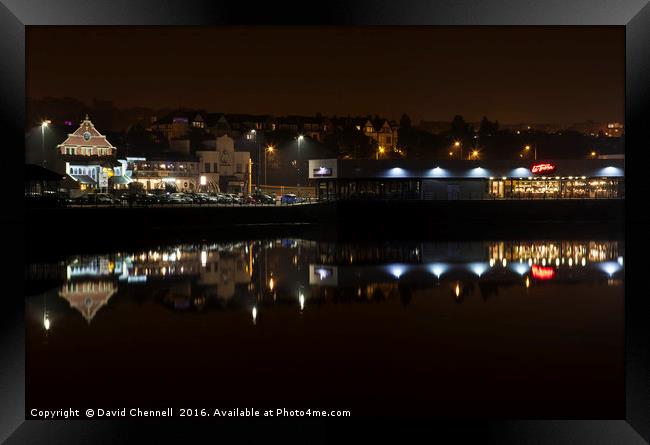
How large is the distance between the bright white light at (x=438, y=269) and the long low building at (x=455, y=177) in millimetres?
28183

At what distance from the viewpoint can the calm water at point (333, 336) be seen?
1024cm

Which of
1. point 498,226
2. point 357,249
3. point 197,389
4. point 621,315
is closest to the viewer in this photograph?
point 197,389

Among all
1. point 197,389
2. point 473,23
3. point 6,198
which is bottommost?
point 197,389

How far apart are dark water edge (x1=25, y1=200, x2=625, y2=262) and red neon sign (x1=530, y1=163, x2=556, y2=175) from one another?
3389mm

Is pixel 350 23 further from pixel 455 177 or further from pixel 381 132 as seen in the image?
pixel 381 132

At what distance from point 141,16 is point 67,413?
4.63 metres

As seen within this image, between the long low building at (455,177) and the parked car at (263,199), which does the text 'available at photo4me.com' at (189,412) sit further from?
the parked car at (263,199)

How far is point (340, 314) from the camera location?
17.7 meters

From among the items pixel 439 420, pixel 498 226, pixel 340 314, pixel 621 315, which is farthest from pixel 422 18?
pixel 498 226

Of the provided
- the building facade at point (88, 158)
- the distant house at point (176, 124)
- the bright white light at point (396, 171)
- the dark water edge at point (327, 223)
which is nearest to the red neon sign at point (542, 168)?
the dark water edge at point (327, 223)

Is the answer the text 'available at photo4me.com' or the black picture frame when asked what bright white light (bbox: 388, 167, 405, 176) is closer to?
the text 'available at photo4me.com'

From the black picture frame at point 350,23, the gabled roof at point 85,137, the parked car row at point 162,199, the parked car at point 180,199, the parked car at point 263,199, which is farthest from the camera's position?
the gabled roof at point 85,137

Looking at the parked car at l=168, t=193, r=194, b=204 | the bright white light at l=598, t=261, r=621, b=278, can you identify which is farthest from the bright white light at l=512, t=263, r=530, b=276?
the parked car at l=168, t=193, r=194, b=204

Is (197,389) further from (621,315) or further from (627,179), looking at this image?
(621,315)
